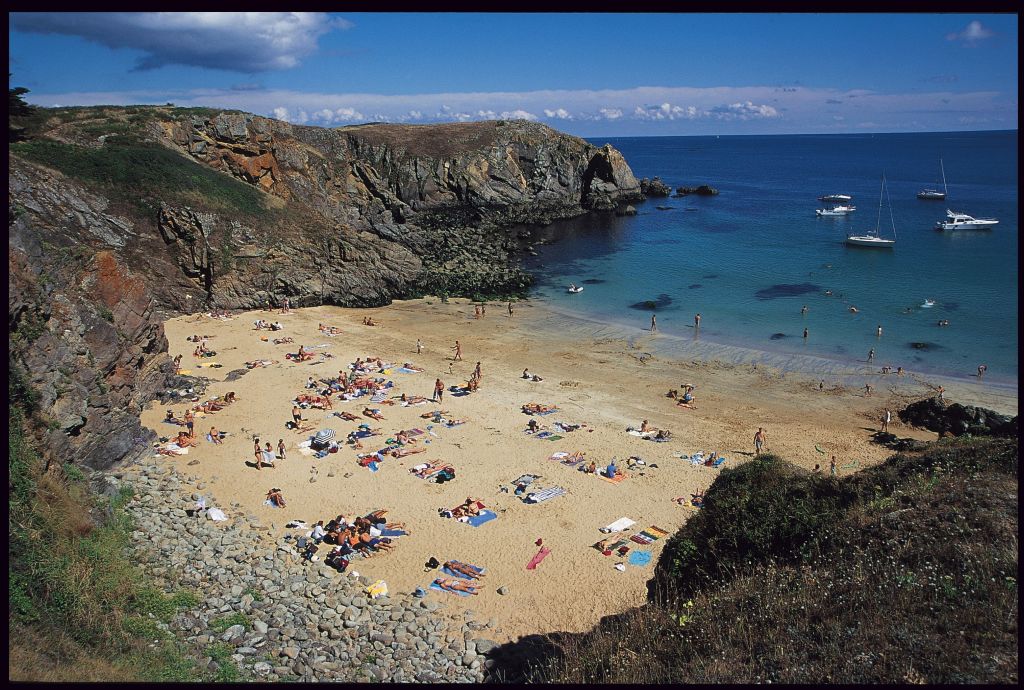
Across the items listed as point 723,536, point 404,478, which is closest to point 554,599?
point 723,536

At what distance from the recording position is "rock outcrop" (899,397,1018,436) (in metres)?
20.1

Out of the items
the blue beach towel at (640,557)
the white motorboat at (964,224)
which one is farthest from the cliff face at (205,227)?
the white motorboat at (964,224)

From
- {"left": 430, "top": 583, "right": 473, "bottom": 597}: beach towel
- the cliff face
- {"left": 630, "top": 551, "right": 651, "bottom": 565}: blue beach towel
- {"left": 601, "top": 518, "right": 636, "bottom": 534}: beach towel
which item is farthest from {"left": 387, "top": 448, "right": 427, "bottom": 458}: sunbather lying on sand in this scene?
{"left": 630, "top": 551, "right": 651, "bottom": 565}: blue beach towel

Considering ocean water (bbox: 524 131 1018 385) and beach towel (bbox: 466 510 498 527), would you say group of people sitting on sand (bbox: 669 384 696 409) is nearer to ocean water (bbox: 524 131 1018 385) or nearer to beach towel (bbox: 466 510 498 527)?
ocean water (bbox: 524 131 1018 385)

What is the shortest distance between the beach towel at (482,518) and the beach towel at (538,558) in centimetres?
171

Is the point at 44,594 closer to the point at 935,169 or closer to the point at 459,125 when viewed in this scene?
the point at 459,125

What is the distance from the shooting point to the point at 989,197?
257ft

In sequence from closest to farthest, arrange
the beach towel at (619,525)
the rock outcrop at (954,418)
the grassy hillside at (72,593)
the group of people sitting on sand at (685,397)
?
1. the grassy hillside at (72,593)
2. the beach towel at (619,525)
3. the rock outcrop at (954,418)
4. the group of people sitting on sand at (685,397)

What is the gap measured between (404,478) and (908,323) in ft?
93.8

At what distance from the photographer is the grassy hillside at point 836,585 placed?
619cm

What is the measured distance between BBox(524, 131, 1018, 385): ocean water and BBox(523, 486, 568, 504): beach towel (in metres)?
17.1

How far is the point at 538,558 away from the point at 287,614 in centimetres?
530

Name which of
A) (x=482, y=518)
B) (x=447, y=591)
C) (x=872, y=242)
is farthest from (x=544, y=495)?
(x=872, y=242)

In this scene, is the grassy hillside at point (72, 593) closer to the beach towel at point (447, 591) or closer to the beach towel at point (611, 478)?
the beach towel at point (447, 591)
